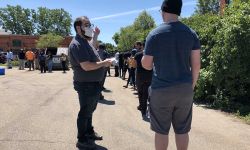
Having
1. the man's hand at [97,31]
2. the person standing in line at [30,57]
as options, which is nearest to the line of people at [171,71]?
the man's hand at [97,31]

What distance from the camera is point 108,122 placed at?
29.1 ft

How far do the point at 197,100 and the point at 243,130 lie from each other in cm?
459

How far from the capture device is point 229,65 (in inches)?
453

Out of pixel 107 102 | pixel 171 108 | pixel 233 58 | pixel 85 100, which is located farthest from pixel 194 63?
pixel 107 102

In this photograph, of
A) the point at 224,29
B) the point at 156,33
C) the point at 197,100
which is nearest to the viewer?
the point at 156,33

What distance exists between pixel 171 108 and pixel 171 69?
429mm

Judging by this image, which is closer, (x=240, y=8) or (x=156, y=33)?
(x=156, y=33)

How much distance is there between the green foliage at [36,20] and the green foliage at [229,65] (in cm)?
11958

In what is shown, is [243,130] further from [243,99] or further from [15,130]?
[15,130]

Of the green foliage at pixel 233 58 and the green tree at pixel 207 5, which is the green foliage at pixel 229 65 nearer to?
the green foliage at pixel 233 58

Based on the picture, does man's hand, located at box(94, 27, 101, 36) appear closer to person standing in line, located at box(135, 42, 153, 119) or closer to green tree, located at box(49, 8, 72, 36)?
person standing in line, located at box(135, 42, 153, 119)

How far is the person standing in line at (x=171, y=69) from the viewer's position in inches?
178

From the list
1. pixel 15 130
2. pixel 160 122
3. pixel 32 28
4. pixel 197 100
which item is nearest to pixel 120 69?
pixel 197 100

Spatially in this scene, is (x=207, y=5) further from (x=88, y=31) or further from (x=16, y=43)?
(x=88, y=31)
